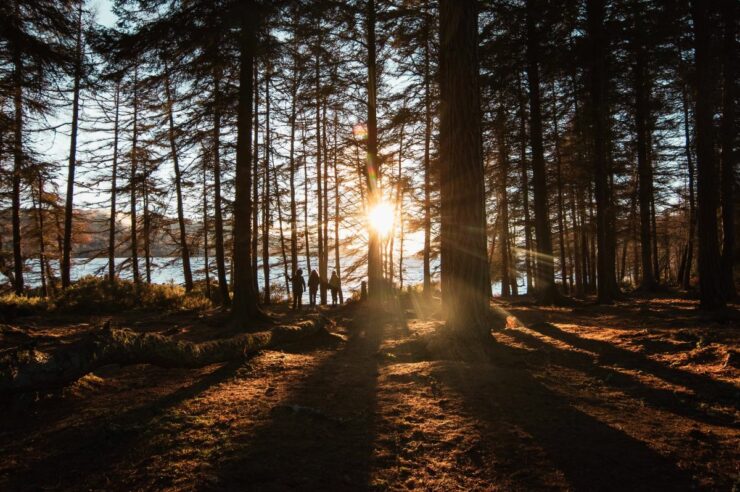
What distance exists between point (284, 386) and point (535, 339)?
520 cm

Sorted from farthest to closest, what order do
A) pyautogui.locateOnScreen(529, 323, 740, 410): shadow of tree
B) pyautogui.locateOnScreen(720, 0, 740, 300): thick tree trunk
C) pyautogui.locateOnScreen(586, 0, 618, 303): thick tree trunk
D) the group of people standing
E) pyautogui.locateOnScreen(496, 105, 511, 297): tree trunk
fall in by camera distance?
the group of people standing < pyautogui.locateOnScreen(496, 105, 511, 297): tree trunk < pyautogui.locateOnScreen(586, 0, 618, 303): thick tree trunk < pyautogui.locateOnScreen(720, 0, 740, 300): thick tree trunk < pyautogui.locateOnScreen(529, 323, 740, 410): shadow of tree

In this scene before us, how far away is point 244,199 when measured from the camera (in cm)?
1007

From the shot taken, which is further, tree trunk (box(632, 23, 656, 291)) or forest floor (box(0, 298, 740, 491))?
tree trunk (box(632, 23, 656, 291))

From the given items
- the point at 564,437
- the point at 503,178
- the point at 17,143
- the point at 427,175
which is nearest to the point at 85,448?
the point at 564,437

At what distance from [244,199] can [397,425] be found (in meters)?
8.03

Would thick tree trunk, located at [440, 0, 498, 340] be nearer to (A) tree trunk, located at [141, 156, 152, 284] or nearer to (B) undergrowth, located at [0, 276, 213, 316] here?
(A) tree trunk, located at [141, 156, 152, 284]

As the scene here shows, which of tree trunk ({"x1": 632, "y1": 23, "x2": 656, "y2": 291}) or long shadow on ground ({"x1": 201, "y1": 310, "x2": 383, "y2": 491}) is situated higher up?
tree trunk ({"x1": 632, "y1": 23, "x2": 656, "y2": 291})

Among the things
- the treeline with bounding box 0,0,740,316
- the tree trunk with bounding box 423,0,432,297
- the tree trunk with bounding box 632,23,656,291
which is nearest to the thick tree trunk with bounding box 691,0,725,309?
the treeline with bounding box 0,0,740,316

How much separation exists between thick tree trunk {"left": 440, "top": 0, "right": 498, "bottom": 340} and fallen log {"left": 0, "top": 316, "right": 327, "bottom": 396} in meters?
3.68

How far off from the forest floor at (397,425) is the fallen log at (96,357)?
29cm

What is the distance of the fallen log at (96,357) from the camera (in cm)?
357

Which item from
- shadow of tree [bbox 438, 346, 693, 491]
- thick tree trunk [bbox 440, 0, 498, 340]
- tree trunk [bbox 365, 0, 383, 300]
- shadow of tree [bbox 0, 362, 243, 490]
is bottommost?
shadow of tree [bbox 438, 346, 693, 491]

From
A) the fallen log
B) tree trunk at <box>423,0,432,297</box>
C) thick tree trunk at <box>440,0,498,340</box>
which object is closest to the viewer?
the fallen log

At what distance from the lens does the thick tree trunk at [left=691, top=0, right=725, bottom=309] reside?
9.39 m
